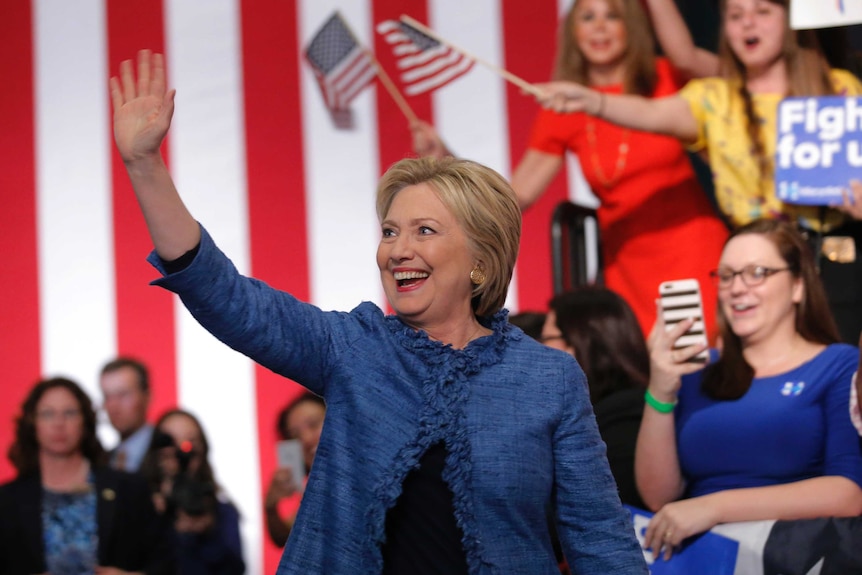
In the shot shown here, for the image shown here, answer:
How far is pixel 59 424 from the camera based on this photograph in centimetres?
353

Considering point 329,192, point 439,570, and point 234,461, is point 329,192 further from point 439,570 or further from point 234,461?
point 439,570

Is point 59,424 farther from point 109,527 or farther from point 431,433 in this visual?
point 431,433

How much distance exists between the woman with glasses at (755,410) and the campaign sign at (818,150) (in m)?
0.49

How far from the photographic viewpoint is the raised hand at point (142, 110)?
159cm

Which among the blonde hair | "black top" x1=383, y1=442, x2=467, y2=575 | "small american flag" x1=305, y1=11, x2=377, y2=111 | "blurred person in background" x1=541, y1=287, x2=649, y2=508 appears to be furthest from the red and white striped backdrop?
"black top" x1=383, y1=442, x2=467, y2=575

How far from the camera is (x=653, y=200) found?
163 inches

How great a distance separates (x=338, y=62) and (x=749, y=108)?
62.8 inches

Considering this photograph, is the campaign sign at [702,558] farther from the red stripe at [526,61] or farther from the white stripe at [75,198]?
the white stripe at [75,198]

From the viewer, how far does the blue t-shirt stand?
8.79ft

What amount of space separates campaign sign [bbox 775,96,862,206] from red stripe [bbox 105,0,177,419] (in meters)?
2.73

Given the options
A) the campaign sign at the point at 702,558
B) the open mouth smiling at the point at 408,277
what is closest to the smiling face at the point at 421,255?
the open mouth smiling at the point at 408,277

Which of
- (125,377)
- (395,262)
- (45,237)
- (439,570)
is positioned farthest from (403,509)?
(45,237)

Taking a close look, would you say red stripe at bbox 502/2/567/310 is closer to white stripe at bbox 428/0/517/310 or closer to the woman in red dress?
white stripe at bbox 428/0/517/310

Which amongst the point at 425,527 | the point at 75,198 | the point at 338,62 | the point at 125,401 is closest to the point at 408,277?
the point at 425,527
